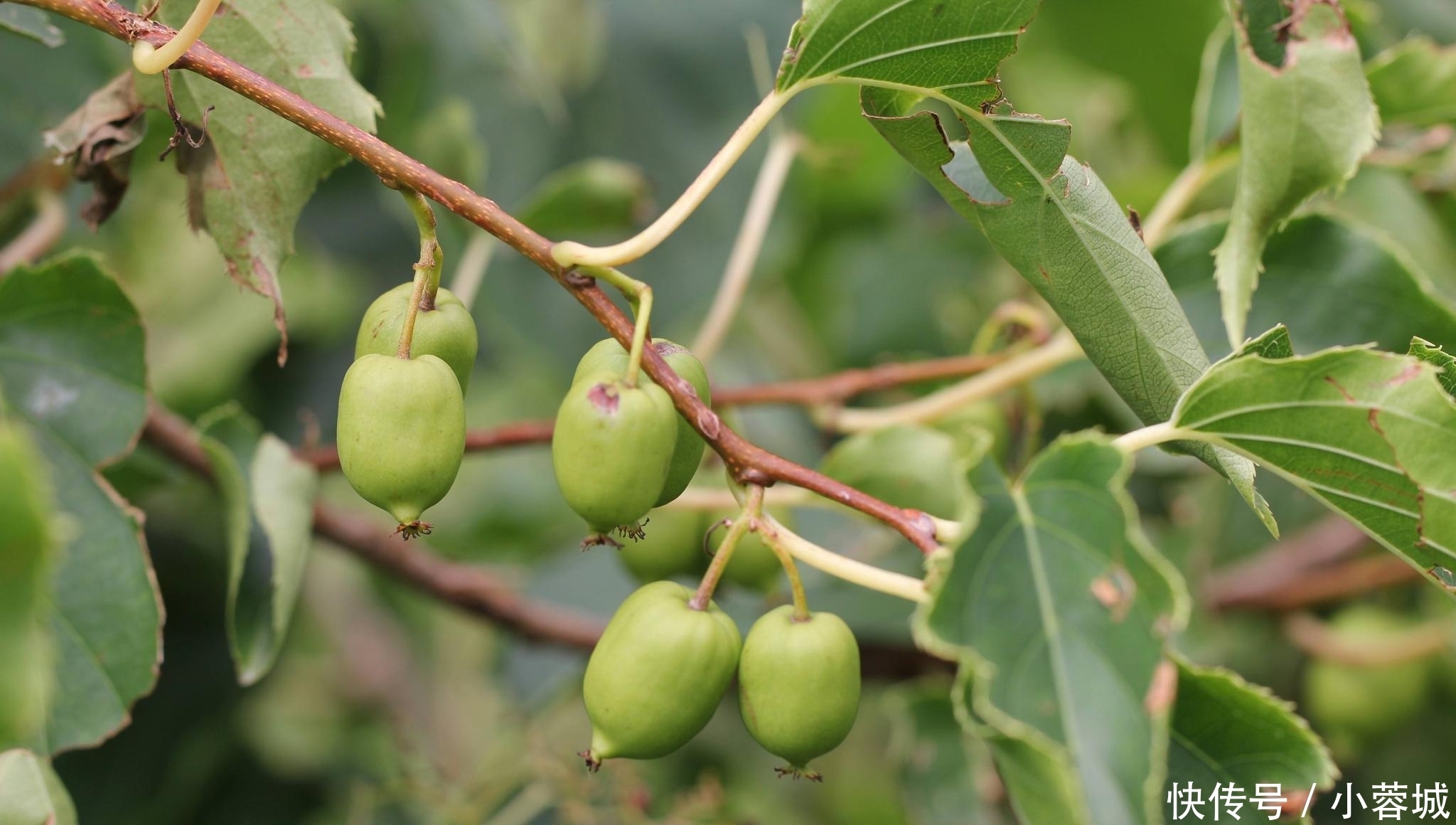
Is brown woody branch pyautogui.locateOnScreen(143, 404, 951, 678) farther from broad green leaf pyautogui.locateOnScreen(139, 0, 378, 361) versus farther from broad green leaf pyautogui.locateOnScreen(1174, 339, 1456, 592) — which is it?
broad green leaf pyautogui.locateOnScreen(1174, 339, 1456, 592)

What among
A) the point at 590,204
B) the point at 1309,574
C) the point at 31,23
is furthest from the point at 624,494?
the point at 1309,574

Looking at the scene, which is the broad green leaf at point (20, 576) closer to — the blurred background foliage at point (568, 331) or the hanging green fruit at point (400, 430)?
the hanging green fruit at point (400, 430)

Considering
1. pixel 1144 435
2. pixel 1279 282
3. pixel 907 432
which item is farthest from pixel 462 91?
pixel 1144 435

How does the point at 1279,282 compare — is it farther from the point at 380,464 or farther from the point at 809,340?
the point at 809,340

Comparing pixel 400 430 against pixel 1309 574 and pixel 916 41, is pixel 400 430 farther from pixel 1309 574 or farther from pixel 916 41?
pixel 1309 574

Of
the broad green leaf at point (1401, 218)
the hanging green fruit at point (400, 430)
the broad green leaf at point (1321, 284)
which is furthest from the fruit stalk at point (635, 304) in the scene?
the broad green leaf at point (1401, 218)

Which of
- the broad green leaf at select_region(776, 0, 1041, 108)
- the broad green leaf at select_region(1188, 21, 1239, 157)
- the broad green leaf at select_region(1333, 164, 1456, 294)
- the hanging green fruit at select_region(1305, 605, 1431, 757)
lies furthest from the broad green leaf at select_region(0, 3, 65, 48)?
the hanging green fruit at select_region(1305, 605, 1431, 757)
